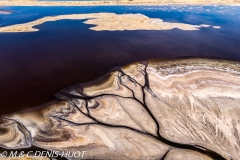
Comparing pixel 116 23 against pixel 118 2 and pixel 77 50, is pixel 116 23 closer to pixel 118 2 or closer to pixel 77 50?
pixel 77 50

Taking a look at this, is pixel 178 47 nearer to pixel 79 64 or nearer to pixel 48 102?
pixel 79 64

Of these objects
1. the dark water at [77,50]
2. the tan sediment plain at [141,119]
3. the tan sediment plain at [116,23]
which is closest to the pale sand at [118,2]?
the tan sediment plain at [116,23]

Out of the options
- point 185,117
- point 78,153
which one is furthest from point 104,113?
point 185,117

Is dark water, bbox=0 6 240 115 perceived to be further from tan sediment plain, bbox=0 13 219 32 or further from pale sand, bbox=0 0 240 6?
pale sand, bbox=0 0 240 6

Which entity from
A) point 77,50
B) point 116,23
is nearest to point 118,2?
point 116,23

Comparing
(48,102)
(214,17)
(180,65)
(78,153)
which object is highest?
(214,17)

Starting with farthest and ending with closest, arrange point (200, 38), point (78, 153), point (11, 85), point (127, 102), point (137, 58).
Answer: point (200, 38)
point (137, 58)
point (11, 85)
point (127, 102)
point (78, 153)

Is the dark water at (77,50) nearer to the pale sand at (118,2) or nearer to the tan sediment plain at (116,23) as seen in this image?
the tan sediment plain at (116,23)
